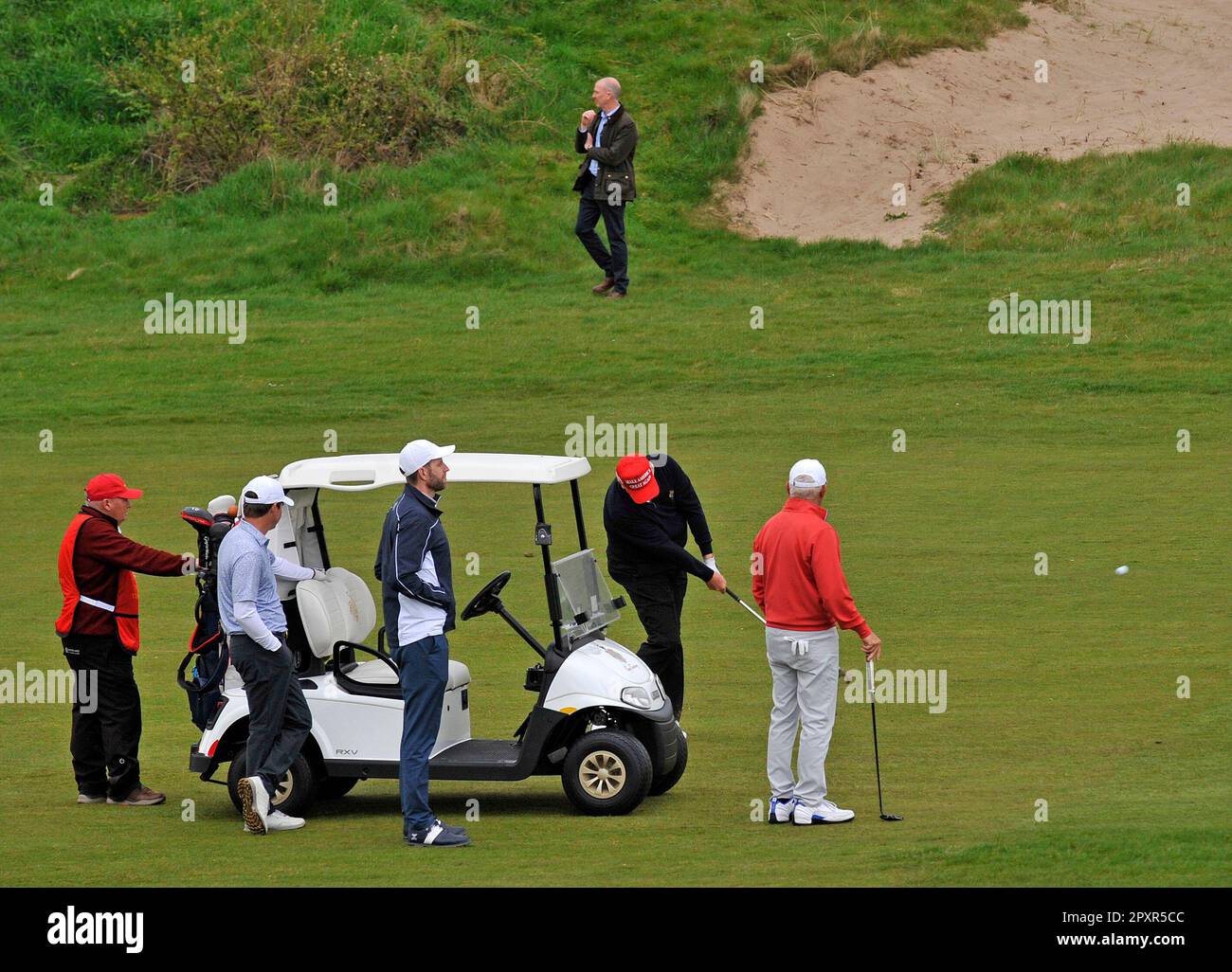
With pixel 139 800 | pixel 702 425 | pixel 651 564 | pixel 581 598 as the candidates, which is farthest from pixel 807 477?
pixel 702 425

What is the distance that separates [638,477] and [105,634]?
3567mm

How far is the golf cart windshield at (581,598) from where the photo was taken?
1130 cm

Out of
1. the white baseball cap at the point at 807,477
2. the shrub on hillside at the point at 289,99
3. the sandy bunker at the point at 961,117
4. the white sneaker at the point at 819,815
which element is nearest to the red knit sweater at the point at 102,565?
the white baseball cap at the point at 807,477

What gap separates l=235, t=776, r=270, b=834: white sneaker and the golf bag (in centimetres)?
91

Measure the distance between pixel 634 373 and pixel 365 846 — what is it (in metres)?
16.6

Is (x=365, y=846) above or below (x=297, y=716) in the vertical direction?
below

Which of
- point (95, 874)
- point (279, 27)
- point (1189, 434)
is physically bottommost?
point (95, 874)

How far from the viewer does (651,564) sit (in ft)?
42.8

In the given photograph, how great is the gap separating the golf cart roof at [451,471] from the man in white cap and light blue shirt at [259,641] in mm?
527

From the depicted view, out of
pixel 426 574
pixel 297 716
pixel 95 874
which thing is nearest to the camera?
pixel 95 874

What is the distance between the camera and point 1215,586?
17.1m

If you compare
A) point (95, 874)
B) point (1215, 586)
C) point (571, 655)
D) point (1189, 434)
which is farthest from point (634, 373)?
point (95, 874)

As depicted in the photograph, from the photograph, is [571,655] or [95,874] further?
[571,655]
